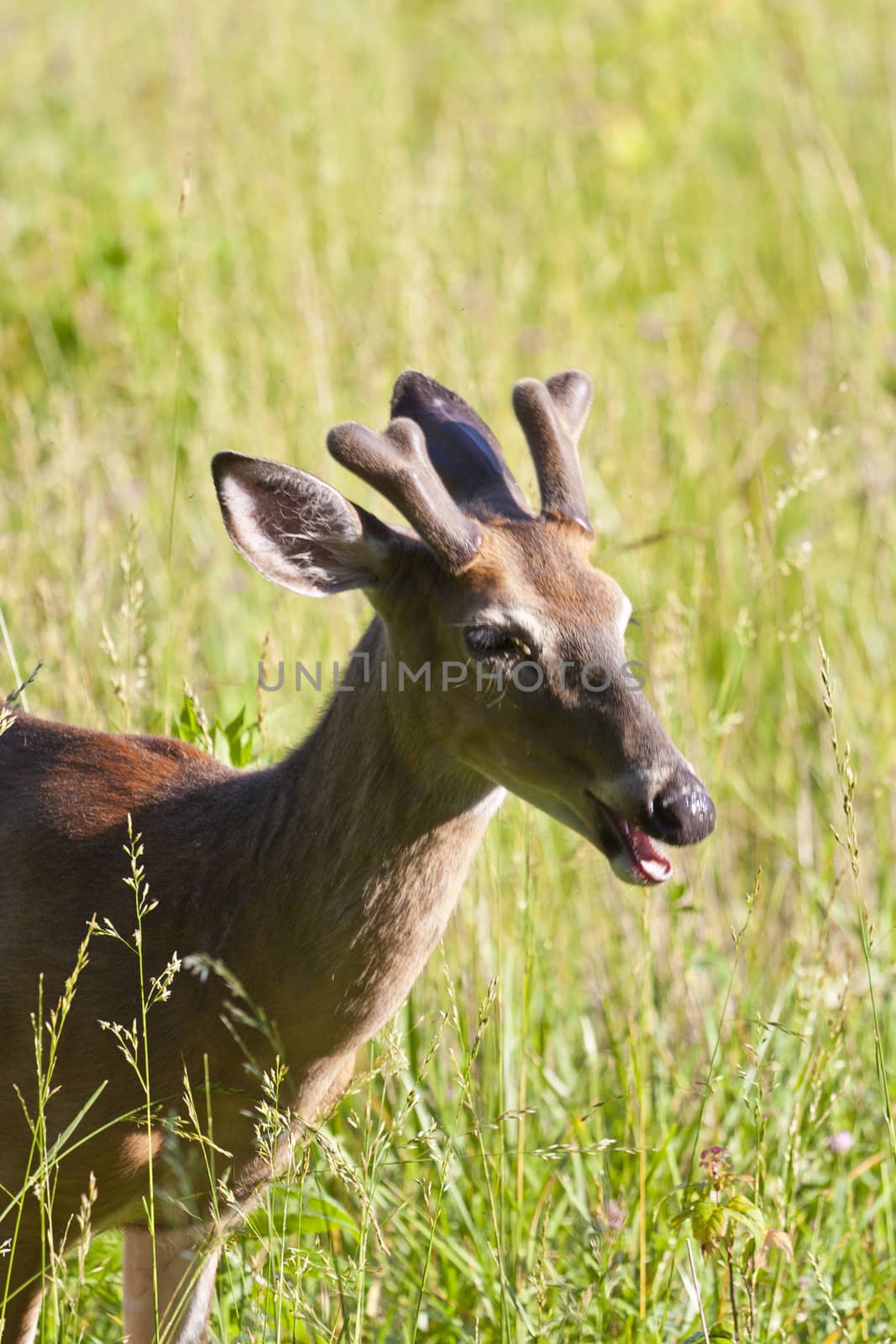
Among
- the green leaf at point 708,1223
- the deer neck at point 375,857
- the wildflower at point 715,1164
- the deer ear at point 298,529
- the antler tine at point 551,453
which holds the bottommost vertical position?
the green leaf at point 708,1223

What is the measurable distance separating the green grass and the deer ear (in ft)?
1.64

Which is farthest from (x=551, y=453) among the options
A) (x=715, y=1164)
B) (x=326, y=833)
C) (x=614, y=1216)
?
(x=614, y=1216)

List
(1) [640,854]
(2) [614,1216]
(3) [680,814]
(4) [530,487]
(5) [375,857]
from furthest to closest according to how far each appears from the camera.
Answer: (4) [530,487] < (2) [614,1216] < (5) [375,857] < (1) [640,854] < (3) [680,814]

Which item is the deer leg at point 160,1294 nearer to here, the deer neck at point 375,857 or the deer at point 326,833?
the deer at point 326,833

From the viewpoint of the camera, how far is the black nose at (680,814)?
7.86 ft

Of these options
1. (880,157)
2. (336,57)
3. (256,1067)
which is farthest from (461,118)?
(256,1067)

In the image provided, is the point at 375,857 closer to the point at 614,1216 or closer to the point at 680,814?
the point at 680,814

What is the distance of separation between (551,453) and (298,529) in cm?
51

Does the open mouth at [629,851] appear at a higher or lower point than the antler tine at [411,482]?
lower

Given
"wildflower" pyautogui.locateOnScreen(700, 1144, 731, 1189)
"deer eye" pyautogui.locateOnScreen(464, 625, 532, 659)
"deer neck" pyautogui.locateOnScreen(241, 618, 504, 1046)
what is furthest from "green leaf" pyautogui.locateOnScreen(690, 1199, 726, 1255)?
"deer eye" pyautogui.locateOnScreen(464, 625, 532, 659)

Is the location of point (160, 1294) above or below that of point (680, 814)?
below

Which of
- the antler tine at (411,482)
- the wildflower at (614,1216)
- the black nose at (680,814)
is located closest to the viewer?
the black nose at (680,814)

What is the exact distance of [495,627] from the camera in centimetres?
256

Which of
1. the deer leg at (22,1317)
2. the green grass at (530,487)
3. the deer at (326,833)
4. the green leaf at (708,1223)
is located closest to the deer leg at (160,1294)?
the green grass at (530,487)
